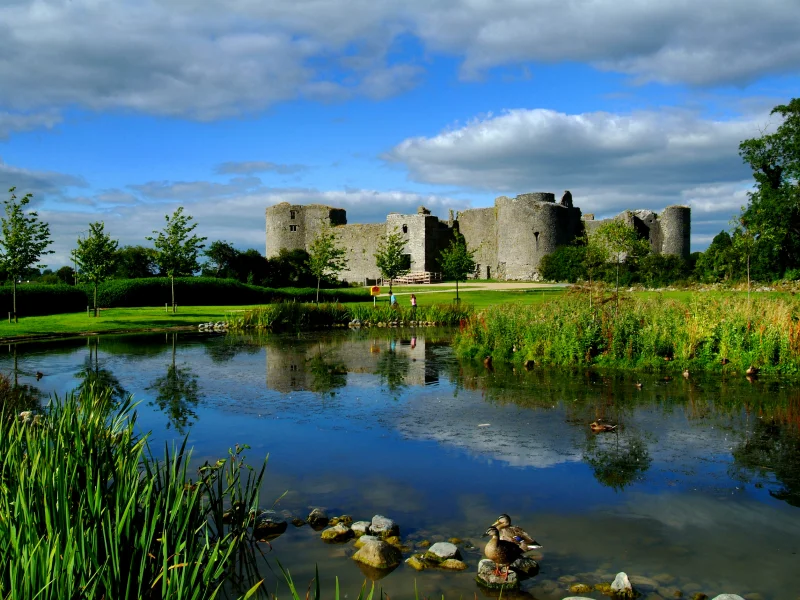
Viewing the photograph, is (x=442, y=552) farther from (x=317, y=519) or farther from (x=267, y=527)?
(x=267, y=527)

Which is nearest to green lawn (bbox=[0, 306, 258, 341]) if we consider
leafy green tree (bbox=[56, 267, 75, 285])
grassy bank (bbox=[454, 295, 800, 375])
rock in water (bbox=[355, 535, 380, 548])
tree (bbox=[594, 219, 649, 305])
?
grassy bank (bbox=[454, 295, 800, 375])

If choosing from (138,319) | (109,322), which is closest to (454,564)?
(109,322)

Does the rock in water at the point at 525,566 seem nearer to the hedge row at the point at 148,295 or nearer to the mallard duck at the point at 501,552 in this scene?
the mallard duck at the point at 501,552

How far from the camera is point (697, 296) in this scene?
51.4 ft

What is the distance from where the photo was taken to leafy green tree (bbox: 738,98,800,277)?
133 ft

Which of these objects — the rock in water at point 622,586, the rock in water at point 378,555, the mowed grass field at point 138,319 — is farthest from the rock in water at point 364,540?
the mowed grass field at point 138,319

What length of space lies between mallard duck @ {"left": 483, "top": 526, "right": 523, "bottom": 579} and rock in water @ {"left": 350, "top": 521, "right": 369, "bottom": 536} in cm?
97

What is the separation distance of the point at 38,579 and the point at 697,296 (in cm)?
1481

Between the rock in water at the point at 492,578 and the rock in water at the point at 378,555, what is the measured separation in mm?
610

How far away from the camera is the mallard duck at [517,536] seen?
17.4 ft

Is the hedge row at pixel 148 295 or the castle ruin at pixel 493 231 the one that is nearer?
the hedge row at pixel 148 295

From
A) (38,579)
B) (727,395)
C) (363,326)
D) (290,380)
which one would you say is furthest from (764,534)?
(363,326)

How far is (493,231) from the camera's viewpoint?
200 feet

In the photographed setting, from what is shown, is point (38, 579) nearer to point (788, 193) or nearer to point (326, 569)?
point (326, 569)
